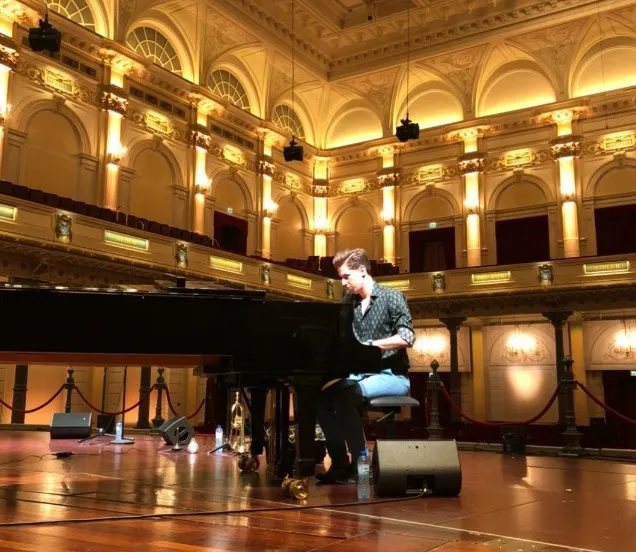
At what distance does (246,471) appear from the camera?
4.42 meters

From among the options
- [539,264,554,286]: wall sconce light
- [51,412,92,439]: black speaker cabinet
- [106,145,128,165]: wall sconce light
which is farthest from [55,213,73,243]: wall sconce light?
[539,264,554,286]: wall sconce light

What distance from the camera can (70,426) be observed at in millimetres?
7859

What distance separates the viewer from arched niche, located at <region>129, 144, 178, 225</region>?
16500 millimetres

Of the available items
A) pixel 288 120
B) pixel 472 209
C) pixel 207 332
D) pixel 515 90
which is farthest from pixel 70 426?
pixel 515 90

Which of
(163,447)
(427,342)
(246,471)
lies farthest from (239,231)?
(246,471)

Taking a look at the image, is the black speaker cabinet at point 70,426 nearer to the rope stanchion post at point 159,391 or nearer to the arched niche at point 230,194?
the rope stanchion post at point 159,391

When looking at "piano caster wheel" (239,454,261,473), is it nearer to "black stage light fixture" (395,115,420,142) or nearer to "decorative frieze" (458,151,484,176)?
"black stage light fixture" (395,115,420,142)

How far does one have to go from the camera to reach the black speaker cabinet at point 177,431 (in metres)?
6.56

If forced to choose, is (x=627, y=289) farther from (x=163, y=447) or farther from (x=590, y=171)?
(x=163, y=447)

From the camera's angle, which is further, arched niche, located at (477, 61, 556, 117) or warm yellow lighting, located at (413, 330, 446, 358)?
warm yellow lighting, located at (413, 330, 446, 358)

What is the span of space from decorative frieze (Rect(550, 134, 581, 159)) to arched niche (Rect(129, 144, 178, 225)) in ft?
34.6

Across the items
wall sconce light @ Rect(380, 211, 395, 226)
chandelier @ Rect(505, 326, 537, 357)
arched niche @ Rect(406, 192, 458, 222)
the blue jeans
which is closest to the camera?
the blue jeans

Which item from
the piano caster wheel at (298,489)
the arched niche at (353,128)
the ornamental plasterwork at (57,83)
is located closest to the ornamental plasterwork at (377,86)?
the arched niche at (353,128)

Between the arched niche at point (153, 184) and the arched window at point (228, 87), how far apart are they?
3.02 metres
